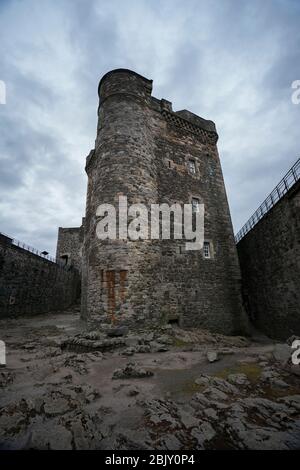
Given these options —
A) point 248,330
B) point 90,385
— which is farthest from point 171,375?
point 248,330

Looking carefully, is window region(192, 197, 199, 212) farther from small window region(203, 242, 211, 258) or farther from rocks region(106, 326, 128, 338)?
rocks region(106, 326, 128, 338)

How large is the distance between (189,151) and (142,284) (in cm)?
1002

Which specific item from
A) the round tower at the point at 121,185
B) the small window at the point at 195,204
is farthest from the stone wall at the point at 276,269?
the round tower at the point at 121,185

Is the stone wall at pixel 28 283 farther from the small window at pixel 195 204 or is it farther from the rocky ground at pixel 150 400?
the small window at pixel 195 204

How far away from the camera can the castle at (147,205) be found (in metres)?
9.67

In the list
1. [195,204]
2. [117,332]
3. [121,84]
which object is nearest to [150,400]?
[117,332]

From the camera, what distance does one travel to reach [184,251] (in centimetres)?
1220

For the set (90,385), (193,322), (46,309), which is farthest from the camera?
(46,309)

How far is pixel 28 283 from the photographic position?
16734mm

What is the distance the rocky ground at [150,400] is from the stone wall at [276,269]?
16.0ft

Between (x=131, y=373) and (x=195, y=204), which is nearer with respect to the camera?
(x=131, y=373)

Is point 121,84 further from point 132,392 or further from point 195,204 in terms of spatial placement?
point 132,392

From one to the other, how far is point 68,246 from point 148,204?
23.4 m
